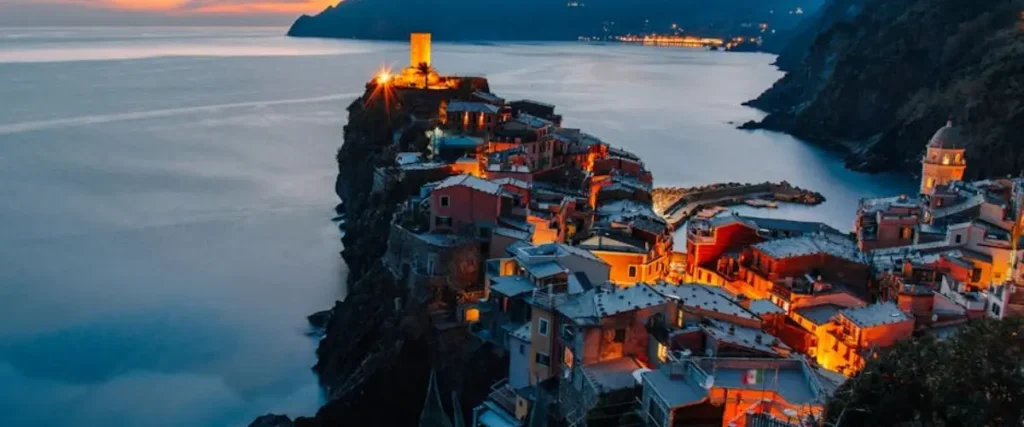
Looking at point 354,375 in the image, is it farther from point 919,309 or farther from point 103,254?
point 103,254

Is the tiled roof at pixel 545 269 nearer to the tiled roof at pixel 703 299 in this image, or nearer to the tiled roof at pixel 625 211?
the tiled roof at pixel 703 299

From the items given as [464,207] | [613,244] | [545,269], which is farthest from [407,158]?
[545,269]

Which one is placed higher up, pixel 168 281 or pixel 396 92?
pixel 396 92

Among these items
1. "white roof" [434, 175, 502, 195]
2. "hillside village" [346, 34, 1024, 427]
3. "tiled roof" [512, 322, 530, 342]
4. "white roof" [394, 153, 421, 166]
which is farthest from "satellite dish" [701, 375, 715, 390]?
"white roof" [394, 153, 421, 166]

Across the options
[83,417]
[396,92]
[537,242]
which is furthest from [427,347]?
[396,92]

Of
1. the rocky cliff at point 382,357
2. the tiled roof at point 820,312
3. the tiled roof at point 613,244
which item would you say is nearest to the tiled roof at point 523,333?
the rocky cliff at point 382,357

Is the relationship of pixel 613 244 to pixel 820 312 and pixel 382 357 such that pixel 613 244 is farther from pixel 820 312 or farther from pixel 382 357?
pixel 382 357
